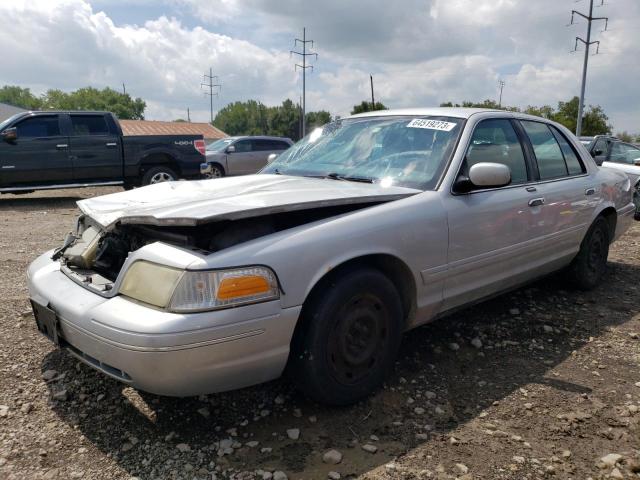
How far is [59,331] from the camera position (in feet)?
8.46

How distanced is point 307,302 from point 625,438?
1.68 m

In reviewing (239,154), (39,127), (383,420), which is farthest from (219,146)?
(383,420)

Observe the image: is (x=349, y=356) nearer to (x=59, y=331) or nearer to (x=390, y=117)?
(x=59, y=331)

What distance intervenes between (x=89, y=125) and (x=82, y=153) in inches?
25.4

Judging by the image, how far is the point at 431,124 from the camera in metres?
3.53

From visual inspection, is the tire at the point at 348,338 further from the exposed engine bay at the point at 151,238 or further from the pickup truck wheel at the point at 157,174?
the pickup truck wheel at the point at 157,174

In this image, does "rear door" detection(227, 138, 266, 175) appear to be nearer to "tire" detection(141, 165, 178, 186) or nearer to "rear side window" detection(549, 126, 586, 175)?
"tire" detection(141, 165, 178, 186)

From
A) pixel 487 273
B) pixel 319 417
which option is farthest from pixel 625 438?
pixel 319 417

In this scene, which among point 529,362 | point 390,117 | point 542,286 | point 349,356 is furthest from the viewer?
point 542,286

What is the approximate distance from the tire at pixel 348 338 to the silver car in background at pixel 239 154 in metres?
12.9

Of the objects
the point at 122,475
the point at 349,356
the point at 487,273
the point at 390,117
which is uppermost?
the point at 390,117

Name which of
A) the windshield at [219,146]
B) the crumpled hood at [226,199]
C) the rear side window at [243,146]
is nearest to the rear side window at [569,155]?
the crumpled hood at [226,199]

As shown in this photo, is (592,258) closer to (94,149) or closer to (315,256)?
(315,256)

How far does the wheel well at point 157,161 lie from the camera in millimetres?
11338
